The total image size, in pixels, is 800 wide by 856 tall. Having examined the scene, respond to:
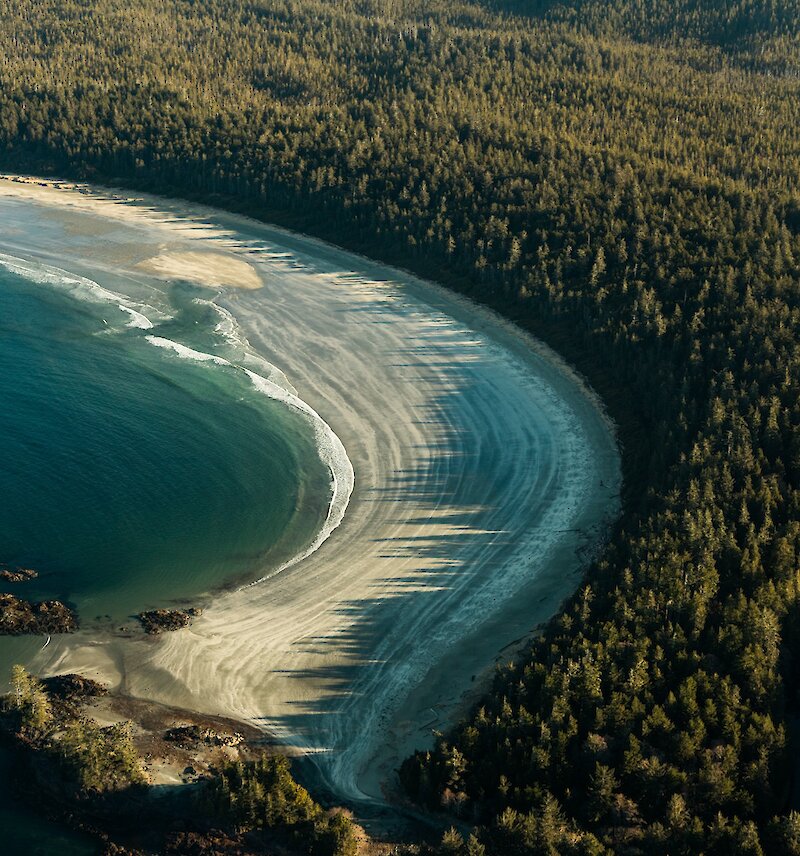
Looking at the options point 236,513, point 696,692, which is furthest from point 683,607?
point 236,513

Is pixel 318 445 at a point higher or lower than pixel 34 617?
higher

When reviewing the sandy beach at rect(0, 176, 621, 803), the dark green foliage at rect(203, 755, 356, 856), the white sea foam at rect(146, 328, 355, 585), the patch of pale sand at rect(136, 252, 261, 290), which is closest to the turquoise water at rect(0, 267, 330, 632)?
the white sea foam at rect(146, 328, 355, 585)

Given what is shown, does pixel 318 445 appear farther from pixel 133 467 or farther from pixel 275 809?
pixel 275 809

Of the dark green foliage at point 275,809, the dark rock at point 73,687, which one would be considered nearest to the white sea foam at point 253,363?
the dark rock at point 73,687

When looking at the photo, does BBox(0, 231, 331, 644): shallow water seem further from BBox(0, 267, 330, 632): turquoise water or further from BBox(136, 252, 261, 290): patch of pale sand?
BBox(136, 252, 261, 290): patch of pale sand

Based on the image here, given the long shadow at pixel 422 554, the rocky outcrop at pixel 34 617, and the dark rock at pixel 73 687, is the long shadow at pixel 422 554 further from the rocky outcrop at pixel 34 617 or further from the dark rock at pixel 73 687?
the rocky outcrop at pixel 34 617

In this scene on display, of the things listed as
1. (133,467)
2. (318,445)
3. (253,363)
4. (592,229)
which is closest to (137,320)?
(253,363)
